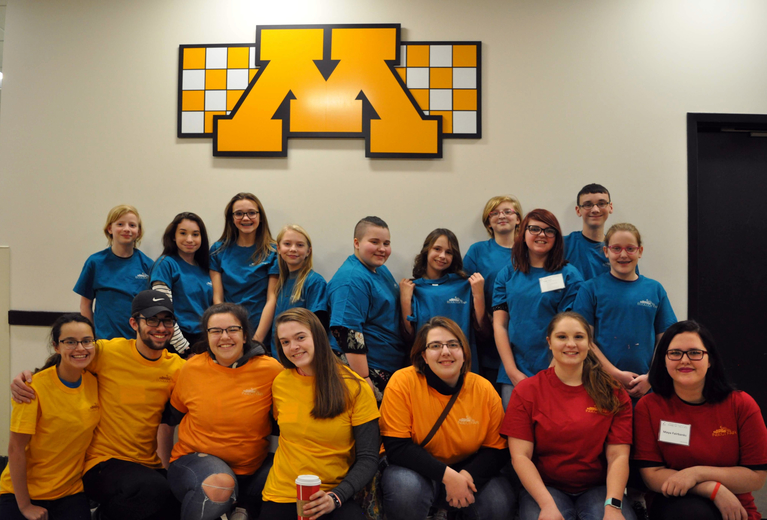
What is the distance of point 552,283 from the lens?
2.40 metres

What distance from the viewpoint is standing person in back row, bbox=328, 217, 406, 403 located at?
2428mm

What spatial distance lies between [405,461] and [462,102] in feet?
7.22

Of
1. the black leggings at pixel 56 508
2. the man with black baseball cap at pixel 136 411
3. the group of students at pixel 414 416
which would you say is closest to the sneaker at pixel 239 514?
the group of students at pixel 414 416

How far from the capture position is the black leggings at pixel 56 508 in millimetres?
1896

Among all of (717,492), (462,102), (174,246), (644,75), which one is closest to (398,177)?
(462,102)

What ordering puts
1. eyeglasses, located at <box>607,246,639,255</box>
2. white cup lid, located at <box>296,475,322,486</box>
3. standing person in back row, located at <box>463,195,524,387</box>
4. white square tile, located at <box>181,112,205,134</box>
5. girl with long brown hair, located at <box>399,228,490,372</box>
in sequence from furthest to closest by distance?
white square tile, located at <box>181,112,205,134</box> < standing person in back row, located at <box>463,195,524,387</box> < girl with long brown hair, located at <box>399,228,490,372</box> < eyeglasses, located at <box>607,246,639,255</box> < white cup lid, located at <box>296,475,322,486</box>

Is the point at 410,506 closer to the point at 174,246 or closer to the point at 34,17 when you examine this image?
the point at 174,246

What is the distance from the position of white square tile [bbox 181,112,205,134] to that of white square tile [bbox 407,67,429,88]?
1.38 metres

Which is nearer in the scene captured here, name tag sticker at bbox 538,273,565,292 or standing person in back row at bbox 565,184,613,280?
name tag sticker at bbox 538,273,565,292

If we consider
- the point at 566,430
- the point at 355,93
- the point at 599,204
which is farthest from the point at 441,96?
the point at 566,430

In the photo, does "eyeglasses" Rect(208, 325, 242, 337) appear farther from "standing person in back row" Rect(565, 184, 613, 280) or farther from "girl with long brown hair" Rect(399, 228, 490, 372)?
"standing person in back row" Rect(565, 184, 613, 280)

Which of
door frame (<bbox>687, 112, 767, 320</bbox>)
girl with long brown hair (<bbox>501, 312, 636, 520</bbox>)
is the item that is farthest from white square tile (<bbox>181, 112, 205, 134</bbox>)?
door frame (<bbox>687, 112, 767, 320</bbox>)

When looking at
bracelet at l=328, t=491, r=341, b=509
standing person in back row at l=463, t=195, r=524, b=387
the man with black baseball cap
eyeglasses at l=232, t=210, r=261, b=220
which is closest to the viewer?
bracelet at l=328, t=491, r=341, b=509

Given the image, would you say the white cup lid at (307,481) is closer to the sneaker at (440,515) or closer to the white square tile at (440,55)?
the sneaker at (440,515)
